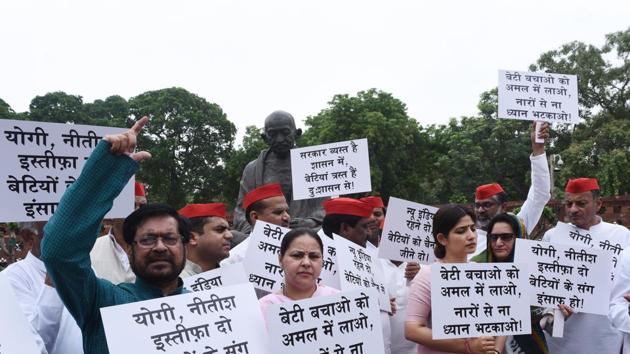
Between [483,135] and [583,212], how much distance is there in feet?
125

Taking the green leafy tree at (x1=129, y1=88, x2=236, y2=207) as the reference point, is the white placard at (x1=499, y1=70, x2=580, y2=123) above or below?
below

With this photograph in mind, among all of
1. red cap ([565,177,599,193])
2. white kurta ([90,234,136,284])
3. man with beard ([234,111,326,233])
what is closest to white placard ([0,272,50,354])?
white kurta ([90,234,136,284])

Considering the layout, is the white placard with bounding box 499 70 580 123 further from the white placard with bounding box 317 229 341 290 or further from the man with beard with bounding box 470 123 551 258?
the white placard with bounding box 317 229 341 290

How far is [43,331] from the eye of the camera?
3.15 m

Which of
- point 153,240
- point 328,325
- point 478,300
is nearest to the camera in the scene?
point 153,240

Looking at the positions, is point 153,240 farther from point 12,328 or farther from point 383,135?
point 383,135

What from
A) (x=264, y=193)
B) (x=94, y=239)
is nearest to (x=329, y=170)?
(x=264, y=193)

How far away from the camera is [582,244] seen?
550 centimetres

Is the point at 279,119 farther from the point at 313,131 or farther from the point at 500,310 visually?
the point at 313,131

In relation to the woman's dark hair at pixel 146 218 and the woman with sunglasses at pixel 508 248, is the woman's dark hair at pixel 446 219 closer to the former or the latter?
the woman with sunglasses at pixel 508 248

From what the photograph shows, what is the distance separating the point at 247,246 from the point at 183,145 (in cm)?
4311

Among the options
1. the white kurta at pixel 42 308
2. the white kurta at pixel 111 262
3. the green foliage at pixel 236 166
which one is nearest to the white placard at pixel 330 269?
the white kurta at pixel 111 262

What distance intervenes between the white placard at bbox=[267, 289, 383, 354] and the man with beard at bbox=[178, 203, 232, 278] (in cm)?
156

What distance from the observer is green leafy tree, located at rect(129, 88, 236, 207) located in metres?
44.9
